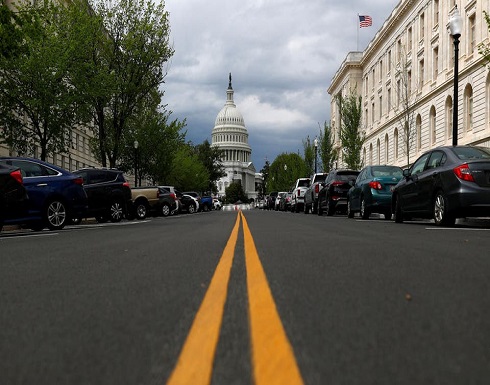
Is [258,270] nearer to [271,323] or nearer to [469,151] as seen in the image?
[271,323]

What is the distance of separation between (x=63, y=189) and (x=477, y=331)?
12.3 m

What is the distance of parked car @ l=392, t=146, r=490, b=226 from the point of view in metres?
11.6

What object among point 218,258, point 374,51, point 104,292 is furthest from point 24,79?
point 374,51

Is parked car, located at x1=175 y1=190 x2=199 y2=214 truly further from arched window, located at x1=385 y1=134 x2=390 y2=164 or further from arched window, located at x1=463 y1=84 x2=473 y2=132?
arched window, located at x1=385 y1=134 x2=390 y2=164

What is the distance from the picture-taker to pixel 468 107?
35.6m

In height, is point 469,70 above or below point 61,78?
above

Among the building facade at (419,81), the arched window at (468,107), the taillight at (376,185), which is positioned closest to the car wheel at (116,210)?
the taillight at (376,185)

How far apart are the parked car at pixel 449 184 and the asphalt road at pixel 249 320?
572cm

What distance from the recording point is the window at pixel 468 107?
1384 inches

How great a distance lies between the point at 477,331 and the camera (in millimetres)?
3104

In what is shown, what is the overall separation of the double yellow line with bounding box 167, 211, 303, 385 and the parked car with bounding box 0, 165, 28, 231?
29.0 feet

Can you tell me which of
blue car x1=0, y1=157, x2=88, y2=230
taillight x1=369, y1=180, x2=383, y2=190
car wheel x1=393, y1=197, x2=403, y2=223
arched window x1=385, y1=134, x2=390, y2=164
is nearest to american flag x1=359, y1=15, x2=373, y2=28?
arched window x1=385, y1=134, x2=390, y2=164

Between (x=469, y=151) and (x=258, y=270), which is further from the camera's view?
(x=469, y=151)

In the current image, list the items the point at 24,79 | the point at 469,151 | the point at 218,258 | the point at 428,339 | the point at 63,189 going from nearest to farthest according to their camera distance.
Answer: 1. the point at 428,339
2. the point at 218,258
3. the point at 469,151
4. the point at 63,189
5. the point at 24,79
